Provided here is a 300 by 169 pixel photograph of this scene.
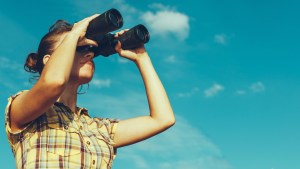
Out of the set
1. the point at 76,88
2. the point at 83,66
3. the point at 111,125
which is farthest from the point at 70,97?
the point at 111,125

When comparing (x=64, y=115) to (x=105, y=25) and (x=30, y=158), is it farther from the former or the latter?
(x=105, y=25)

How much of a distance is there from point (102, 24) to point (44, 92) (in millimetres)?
734

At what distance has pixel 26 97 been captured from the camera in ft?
8.42

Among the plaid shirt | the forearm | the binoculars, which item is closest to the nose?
the binoculars

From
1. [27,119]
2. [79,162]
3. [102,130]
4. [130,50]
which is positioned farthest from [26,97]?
[130,50]

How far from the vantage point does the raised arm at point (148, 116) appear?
3261 mm

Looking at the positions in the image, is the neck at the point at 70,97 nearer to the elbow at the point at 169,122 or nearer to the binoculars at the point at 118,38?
the binoculars at the point at 118,38

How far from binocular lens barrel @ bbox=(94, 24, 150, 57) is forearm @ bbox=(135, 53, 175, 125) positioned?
20 centimetres

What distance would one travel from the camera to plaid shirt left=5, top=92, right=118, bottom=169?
2.56 metres

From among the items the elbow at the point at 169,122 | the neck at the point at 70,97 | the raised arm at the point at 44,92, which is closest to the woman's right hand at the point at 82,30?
the raised arm at the point at 44,92

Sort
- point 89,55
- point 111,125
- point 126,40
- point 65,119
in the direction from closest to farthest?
point 65,119
point 89,55
point 111,125
point 126,40

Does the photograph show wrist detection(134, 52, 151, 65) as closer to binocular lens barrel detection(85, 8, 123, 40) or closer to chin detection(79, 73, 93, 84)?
binocular lens barrel detection(85, 8, 123, 40)

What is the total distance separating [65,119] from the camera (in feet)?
9.28

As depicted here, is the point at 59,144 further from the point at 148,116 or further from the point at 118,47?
the point at 118,47
